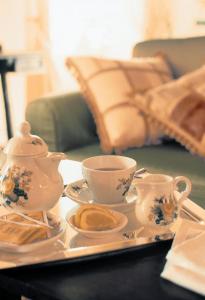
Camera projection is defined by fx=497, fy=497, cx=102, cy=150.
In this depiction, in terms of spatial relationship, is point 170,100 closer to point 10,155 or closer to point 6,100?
point 10,155

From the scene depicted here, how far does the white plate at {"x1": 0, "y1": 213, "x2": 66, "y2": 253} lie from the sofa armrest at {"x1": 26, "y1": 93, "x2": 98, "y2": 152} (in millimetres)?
885

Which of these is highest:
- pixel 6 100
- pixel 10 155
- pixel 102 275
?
pixel 10 155

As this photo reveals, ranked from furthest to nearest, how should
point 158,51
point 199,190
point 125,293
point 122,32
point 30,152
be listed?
point 122,32
point 158,51
point 199,190
point 30,152
point 125,293

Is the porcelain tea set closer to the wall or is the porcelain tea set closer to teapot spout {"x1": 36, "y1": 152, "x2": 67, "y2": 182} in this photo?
teapot spout {"x1": 36, "y1": 152, "x2": 67, "y2": 182}

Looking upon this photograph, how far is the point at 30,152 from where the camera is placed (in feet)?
3.10

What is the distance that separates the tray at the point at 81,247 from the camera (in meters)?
0.84

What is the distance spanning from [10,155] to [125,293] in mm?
354

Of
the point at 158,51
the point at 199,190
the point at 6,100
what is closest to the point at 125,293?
the point at 199,190

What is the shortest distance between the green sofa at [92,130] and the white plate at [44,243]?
0.68 meters

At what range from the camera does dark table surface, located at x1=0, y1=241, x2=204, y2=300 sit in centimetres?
76

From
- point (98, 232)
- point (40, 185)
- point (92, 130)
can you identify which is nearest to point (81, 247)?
point (98, 232)

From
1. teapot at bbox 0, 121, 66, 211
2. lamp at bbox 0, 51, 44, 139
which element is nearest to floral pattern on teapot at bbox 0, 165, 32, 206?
teapot at bbox 0, 121, 66, 211

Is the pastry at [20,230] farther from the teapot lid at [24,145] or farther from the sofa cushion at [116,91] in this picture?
the sofa cushion at [116,91]

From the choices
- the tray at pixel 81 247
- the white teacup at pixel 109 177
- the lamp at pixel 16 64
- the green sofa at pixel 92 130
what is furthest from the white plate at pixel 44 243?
the lamp at pixel 16 64
